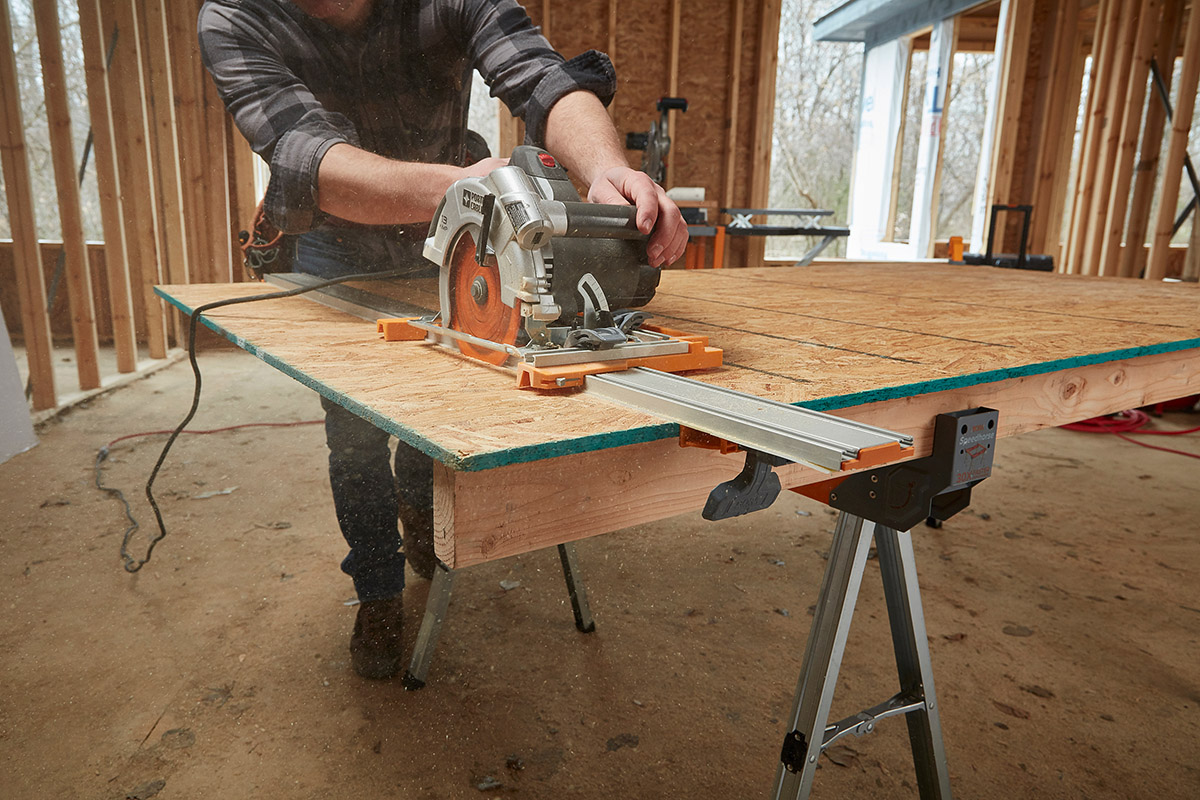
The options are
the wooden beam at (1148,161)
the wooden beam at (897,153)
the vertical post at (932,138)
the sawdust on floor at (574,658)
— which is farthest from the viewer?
the wooden beam at (897,153)

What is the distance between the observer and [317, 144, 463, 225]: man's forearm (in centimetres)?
99

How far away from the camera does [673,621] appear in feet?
5.97

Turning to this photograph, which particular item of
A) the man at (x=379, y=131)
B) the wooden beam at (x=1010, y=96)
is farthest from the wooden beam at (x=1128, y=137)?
the man at (x=379, y=131)

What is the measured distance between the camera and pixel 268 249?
63.7 inches

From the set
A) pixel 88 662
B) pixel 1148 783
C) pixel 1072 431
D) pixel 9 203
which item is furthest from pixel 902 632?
pixel 9 203

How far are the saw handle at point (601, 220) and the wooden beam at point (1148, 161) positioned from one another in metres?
4.66

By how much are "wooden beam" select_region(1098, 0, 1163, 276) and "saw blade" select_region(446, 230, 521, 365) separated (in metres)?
4.87

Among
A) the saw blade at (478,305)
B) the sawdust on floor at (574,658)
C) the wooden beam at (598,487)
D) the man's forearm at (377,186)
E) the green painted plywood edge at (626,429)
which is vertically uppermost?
the man's forearm at (377,186)

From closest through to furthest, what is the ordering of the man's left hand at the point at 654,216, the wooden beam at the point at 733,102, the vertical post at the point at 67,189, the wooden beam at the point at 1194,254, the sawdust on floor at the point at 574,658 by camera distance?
the man's left hand at the point at 654,216, the sawdust on floor at the point at 574,658, the vertical post at the point at 67,189, the wooden beam at the point at 1194,254, the wooden beam at the point at 733,102

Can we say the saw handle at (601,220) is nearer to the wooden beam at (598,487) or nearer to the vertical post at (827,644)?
the wooden beam at (598,487)

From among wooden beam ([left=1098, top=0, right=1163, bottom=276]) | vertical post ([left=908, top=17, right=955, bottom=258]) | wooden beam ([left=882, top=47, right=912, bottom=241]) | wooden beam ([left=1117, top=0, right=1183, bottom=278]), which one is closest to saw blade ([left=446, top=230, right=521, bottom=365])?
wooden beam ([left=1117, top=0, right=1183, bottom=278])

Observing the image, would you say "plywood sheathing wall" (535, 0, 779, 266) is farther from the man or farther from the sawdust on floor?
the man

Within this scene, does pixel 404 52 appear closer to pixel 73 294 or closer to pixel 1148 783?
pixel 1148 783

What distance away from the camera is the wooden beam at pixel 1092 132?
4473mm
